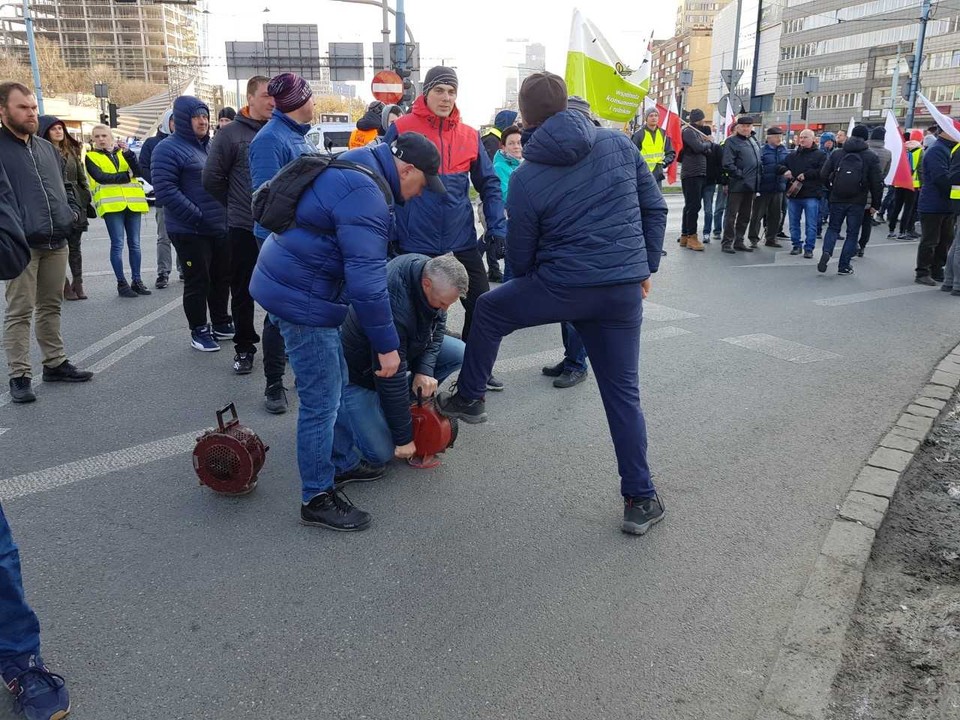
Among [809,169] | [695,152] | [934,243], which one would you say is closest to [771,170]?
[809,169]

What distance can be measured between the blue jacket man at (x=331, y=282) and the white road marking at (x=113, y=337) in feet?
9.70

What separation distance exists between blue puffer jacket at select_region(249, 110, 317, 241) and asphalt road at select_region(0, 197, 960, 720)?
61.5 inches

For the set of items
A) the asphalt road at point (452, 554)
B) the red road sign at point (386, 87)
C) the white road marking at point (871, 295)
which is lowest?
the white road marking at point (871, 295)

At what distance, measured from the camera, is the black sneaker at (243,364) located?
19.2ft

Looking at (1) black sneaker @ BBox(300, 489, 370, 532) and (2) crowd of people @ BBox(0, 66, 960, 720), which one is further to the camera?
(1) black sneaker @ BBox(300, 489, 370, 532)

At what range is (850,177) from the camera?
10242 mm

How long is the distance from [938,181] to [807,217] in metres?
2.47

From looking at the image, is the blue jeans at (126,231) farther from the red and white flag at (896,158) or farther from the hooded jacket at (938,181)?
the red and white flag at (896,158)

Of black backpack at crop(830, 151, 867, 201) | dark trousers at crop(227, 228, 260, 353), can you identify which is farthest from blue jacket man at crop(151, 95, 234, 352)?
black backpack at crop(830, 151, 867, 201)

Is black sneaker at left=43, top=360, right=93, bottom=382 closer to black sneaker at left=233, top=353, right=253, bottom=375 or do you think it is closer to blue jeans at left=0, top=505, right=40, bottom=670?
black sneaker at left=233, top=353, right=253, bottom=375

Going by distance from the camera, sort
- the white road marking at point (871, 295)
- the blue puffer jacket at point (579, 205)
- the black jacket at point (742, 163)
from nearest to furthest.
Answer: the blue puffer jacket at point (579, 205)
the white road marking at point (871, 295)
the black jacket at point (742, 163)

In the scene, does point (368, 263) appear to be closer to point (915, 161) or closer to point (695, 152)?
point (695, 152)

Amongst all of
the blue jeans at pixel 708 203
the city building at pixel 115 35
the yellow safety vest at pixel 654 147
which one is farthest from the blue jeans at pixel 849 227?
the city building at pixel 115 35

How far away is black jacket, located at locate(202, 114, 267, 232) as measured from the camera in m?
5.62
